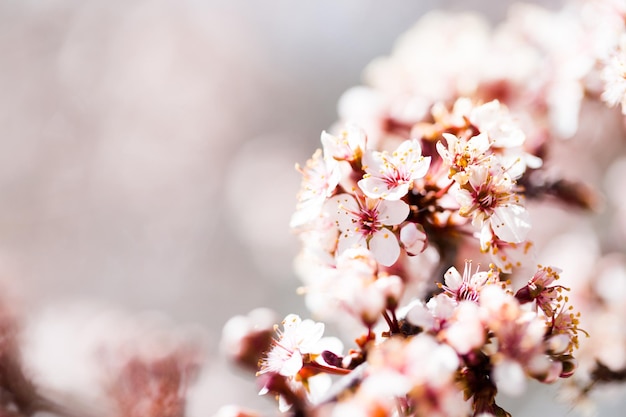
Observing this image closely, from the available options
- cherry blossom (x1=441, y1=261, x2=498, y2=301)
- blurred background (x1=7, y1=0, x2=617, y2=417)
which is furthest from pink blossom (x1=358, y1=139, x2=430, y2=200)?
blurred background (x1=7, y1=0, x2=617, y2=417)

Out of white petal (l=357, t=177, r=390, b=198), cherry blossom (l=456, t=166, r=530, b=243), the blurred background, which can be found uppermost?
the blurred background

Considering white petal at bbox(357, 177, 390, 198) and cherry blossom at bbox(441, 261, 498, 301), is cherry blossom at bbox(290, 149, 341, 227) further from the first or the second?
cherry blossom at bbox(441, 261, 498, 301)

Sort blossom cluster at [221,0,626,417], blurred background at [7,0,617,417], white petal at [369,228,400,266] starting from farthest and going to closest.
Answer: blurred background at [7,0,617,417] → white petal at [369,228,400,266] → blossom cluster at [221,0,626,417]

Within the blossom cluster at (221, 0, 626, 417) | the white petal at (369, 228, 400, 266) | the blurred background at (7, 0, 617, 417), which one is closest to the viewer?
the blossom cluster at (221, 0, 626, 417)

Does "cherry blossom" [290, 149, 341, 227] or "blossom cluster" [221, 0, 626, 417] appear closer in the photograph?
"blossom cluster" [221, 0, 626, 417]

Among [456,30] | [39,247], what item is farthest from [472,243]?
[39,247]

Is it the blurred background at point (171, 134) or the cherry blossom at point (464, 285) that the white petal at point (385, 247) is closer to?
the cherry blossom at point (464, 285)
